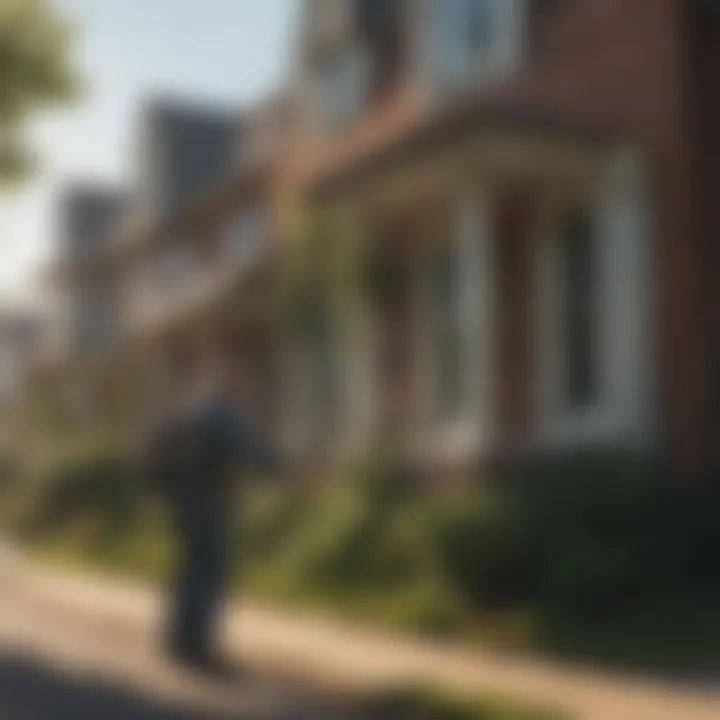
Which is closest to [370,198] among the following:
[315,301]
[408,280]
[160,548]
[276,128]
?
[408,280]

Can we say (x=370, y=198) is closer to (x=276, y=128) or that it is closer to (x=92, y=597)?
(x=276, y=128)

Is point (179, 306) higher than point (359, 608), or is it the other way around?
point (179, 306)

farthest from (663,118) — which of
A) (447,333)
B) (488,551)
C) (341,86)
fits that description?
(488,551)

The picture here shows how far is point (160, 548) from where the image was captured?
122 inches

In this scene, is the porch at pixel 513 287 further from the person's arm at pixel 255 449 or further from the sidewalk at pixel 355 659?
the person's arm at pixel 255 449

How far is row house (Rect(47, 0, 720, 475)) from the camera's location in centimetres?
497

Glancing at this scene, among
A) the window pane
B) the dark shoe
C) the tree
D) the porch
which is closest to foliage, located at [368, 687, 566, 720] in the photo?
the dark shoe

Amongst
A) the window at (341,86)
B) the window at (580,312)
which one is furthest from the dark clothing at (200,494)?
the window at (580,312)

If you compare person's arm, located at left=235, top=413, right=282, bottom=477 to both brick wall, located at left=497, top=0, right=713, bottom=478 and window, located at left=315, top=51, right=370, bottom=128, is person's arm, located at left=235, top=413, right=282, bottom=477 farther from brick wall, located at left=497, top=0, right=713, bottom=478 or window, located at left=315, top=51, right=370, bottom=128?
brick wall, located at left=497, top=0, right=713, bottom=478

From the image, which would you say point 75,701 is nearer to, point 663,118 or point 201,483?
point 201,483

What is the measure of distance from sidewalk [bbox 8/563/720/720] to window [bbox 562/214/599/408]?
→ 2.55 m

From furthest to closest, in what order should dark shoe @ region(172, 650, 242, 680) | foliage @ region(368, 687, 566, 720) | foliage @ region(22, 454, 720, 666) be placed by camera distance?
foliage @ region(22, 454, 720, 666) → foliage @ region(368, 687, 566, 720) → dark shoe @ region(172, 650, 242, 680)

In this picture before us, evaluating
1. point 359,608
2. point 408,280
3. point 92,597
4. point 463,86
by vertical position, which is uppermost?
point 463,86

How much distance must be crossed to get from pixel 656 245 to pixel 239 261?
245 centimetres
